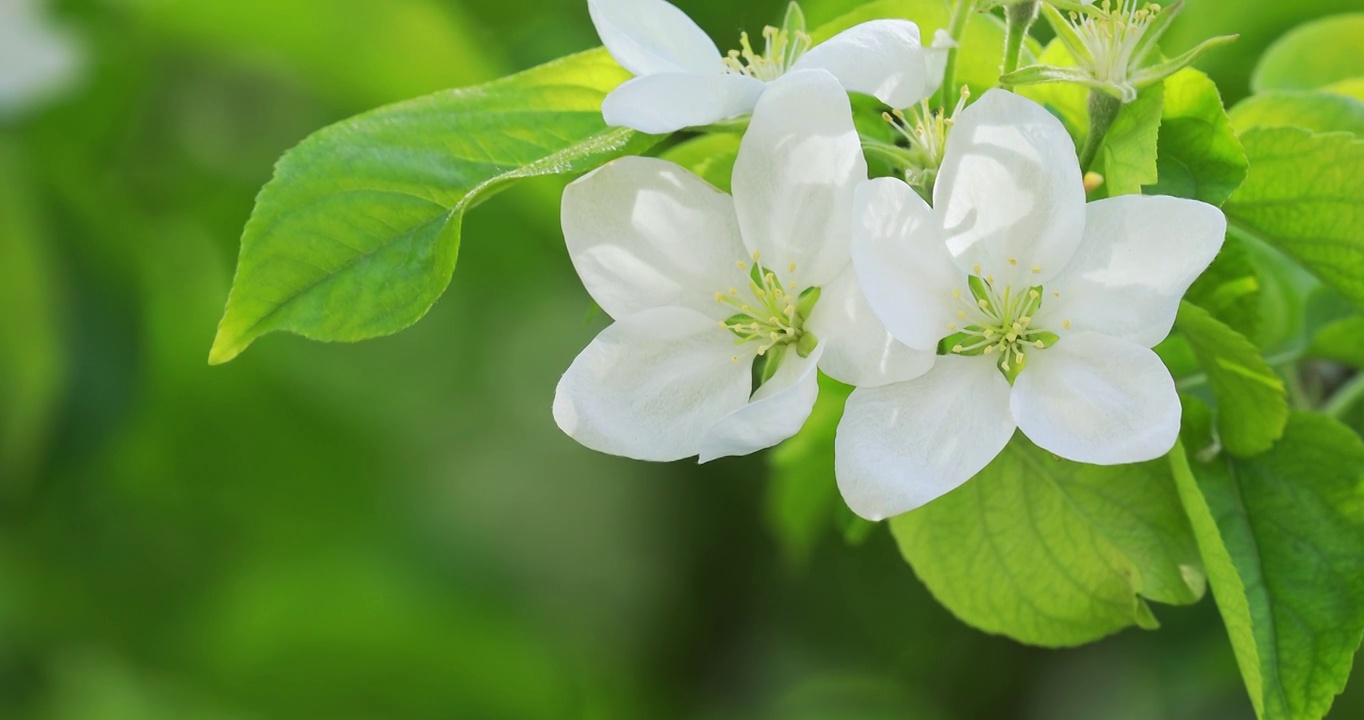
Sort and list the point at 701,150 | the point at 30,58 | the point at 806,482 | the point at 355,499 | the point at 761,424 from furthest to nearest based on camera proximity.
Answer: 1. the point at 355,499
2. the point at 30,58
3. the point at 806,482
4. the point at 701,150
5. the point at 761,424

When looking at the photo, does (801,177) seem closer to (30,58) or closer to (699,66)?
(699,66)

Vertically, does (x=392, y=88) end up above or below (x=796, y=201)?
below

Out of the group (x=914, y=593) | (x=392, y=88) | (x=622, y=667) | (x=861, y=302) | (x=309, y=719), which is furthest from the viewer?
(x=309, y=719)

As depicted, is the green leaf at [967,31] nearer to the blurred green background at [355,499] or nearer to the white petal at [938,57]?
the white petal at [938,57]

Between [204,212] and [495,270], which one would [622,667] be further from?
[204,212]

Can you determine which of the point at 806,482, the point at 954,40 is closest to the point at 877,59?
the point at 954,40

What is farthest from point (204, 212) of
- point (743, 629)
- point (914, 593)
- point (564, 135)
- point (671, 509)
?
point (564, 135)
